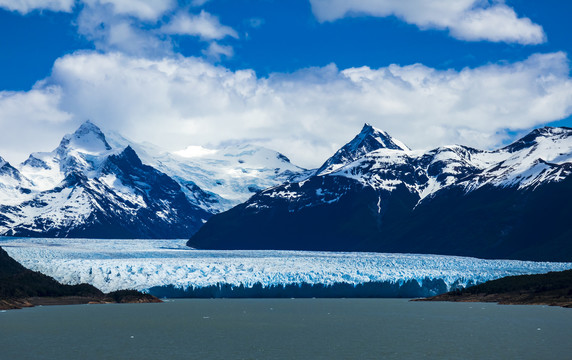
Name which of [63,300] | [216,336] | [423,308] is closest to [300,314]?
[423,308]

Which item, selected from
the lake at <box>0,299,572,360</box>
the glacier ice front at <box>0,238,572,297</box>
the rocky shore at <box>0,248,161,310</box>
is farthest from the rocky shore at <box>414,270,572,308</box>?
the rocky shore at <box>0,248,161,310</box>

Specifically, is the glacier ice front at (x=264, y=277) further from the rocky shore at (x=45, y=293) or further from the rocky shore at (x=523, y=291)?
the rocky shore at (x=523, y=291)

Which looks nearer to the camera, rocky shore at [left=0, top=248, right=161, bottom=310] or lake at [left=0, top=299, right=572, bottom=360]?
lake at [left=0, top=299, right=572, bottom=360]

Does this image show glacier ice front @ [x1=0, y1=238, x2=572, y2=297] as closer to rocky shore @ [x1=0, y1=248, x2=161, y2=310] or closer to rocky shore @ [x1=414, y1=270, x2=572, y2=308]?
rocky shore @ [x1=0, y1=248, x2=161, y2=310]

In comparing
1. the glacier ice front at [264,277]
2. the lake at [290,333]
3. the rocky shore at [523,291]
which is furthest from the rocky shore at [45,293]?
the rocky shore at [523,291]

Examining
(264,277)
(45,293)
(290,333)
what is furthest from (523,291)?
(45,293)

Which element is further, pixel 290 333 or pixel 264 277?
pixel 264 277

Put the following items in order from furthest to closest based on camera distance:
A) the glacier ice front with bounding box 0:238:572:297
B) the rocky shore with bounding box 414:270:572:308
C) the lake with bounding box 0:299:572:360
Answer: the glacier ice front with bounding box 0:238:572:297 < the rocky shore with bounding box 414:270:572:308 < the lake with bounding box 0:299:572:360

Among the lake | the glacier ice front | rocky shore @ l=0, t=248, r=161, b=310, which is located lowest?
the lake

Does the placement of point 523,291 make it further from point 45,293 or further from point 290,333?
point 45,293
